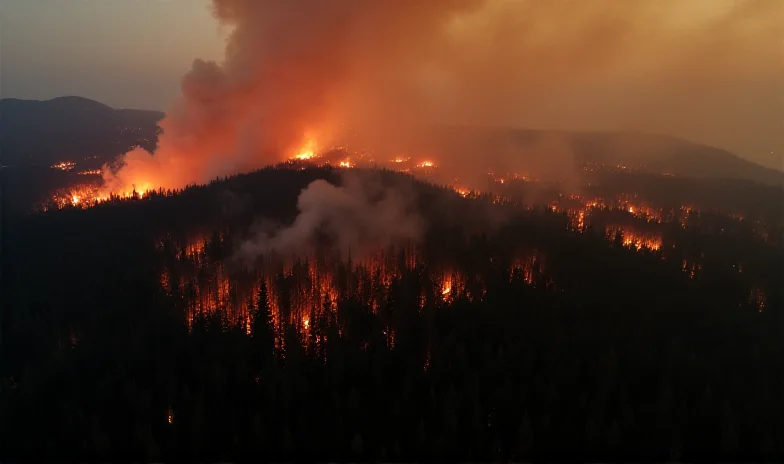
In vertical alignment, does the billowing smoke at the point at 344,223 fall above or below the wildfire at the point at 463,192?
below

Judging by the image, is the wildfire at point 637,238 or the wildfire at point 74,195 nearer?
the wildfire at point 637,238

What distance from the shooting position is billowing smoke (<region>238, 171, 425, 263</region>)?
6644cm

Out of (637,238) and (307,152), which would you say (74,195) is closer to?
(307,152)

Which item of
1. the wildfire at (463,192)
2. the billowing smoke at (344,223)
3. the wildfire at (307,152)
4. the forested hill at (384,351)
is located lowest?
the forested hill at (384,351)

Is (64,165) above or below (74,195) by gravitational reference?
above

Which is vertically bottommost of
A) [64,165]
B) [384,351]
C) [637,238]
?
[384,351]

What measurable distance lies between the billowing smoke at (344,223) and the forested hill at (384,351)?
3570 mm

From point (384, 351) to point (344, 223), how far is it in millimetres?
36324

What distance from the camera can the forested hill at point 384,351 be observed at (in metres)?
29.9

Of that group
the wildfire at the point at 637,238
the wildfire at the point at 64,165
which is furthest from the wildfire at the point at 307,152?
the wildfire at the point at 64,165

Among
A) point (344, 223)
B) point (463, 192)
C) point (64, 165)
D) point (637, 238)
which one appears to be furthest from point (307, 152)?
point (64, 165)

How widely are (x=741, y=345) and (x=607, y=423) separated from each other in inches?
940

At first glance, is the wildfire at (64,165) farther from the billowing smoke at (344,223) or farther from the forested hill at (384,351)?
the billowing smoke at (344,223)

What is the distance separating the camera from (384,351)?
3862 cm
